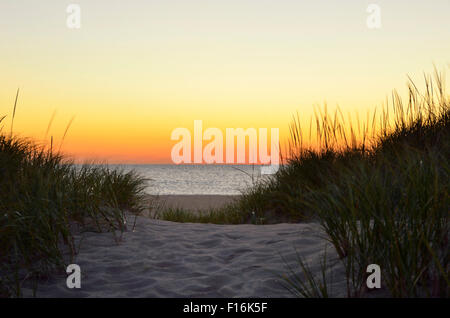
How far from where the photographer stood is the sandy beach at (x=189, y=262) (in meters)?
2.87

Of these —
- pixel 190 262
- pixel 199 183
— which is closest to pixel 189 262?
pixel 190 262

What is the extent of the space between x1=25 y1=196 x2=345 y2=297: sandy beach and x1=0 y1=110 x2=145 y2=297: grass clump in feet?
0.48

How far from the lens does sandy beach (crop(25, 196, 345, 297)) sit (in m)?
2.87

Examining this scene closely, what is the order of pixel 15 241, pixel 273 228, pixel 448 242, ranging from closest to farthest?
1. pixel 448 242
2. pixel 15 241
3. pixel 273 228

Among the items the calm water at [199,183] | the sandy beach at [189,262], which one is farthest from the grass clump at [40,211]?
the calm water at [199,183]

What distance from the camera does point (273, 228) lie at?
16.0 ft

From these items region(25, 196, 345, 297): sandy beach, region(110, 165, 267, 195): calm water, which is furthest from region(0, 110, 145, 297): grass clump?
region(110, 165, 267, 195): calm water

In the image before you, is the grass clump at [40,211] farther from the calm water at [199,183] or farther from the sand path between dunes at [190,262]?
the calm water at [199,183]

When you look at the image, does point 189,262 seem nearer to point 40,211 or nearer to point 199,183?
point 40,211

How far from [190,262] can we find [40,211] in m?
1.23
